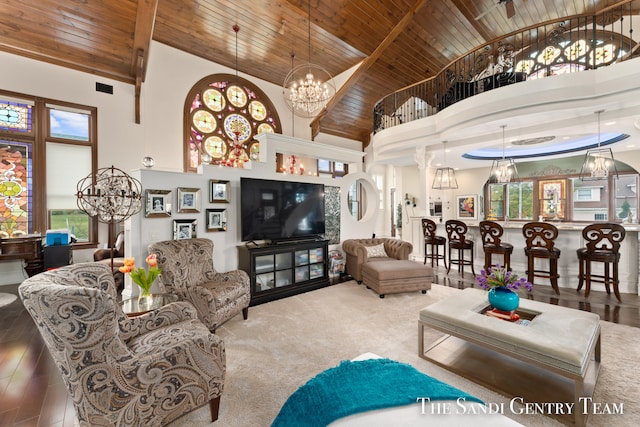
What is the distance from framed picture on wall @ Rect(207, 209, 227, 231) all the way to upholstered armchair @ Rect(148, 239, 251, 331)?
0.52 m

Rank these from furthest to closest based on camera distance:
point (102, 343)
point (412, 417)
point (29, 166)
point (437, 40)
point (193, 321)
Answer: point (437, 40) → point (29, 166) → point (193, 321) → point (102, 343) → point (412, 417)

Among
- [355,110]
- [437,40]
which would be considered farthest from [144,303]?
[437,40]

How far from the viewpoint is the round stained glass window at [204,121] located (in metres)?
6.07

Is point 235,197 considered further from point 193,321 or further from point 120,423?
point 120,423

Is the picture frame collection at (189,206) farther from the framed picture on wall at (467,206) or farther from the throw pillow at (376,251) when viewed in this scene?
the framed picture on wall at (467,206)

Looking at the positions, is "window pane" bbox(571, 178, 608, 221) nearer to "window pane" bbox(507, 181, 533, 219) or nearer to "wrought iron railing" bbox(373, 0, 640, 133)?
"window pane" bbox(507, 181, 533, 219)

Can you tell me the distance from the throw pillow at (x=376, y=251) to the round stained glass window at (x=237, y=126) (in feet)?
14.1

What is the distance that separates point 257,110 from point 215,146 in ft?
5.31

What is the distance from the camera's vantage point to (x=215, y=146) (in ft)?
20.9

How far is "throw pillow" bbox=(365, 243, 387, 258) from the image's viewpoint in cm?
508

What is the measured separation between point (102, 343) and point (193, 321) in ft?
2.79

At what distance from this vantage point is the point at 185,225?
12.4 feet

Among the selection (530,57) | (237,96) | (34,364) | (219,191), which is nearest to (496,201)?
(530,57)

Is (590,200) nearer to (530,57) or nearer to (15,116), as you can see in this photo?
(530,57)
